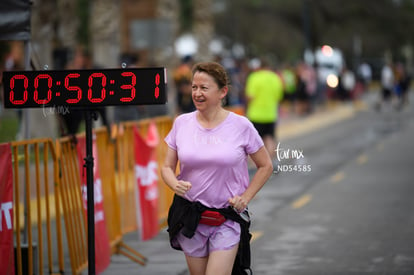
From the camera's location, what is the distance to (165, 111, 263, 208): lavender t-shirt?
6.07 m

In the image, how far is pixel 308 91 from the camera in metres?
40.1

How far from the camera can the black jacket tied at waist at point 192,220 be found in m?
6.05

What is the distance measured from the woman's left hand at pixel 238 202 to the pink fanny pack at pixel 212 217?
0.12 meters

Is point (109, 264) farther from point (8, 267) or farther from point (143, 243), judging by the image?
point (8, 267)

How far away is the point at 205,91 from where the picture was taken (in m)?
6.12

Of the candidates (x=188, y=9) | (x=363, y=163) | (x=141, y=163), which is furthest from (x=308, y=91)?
(x=141, y=163)

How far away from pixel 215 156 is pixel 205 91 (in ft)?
1.39

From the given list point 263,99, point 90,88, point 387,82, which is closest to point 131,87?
point 90,88

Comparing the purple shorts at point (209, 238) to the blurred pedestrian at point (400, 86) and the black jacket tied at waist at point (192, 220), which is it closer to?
the black jacket tied at waist at point (192, 220)

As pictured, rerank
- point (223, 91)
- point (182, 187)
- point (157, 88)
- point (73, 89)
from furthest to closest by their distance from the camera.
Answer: point (73, 89), point (157, 88), point (223, 91), point (182, 187)

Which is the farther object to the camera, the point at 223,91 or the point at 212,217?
the point at 223,91

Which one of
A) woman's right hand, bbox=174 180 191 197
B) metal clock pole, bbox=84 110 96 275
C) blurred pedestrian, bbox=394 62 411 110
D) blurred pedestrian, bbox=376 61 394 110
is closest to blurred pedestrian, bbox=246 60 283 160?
metal clock pole, bbox=84 110 96 275

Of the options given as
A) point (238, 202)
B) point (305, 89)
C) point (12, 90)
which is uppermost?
point (305, 89)

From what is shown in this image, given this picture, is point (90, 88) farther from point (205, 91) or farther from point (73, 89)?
point (205, 91)
